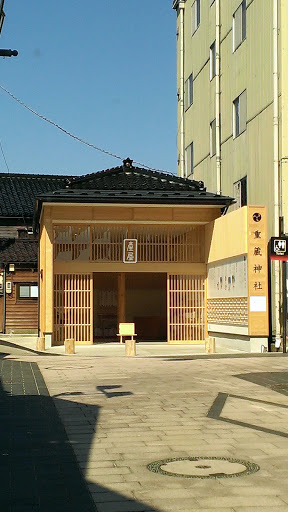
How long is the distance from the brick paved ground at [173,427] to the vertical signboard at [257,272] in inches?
192

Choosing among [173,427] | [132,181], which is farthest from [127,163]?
[173,427]

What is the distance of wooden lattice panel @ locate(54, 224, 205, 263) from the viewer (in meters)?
26.5

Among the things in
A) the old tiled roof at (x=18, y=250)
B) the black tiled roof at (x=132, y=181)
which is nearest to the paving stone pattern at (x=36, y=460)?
the black tiled roof at (x=132, y=181)

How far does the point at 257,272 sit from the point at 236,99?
8.40m

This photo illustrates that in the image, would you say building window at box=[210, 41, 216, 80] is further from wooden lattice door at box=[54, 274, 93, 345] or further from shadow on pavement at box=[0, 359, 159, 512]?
shadow on pavement at box=[0, 359, 159, 512]

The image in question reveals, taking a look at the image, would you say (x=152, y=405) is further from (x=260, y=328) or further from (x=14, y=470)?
(x=260, y=328)

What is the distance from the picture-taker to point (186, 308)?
1055 inches

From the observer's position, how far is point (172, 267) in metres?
26.8

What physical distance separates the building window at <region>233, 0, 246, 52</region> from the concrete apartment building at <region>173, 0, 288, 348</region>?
3cm

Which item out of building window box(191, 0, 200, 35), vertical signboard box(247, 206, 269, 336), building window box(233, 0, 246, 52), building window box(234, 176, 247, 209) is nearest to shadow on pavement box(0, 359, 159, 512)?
vertical signboard box(247, 206, 269, 336)

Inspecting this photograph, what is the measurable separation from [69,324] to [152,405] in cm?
1529

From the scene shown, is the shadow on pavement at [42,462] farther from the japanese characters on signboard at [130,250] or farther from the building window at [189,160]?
the building window at [189,160]

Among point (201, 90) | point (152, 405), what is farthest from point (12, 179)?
point (152, 405)

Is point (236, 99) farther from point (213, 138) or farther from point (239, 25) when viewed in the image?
point (213, 138)
